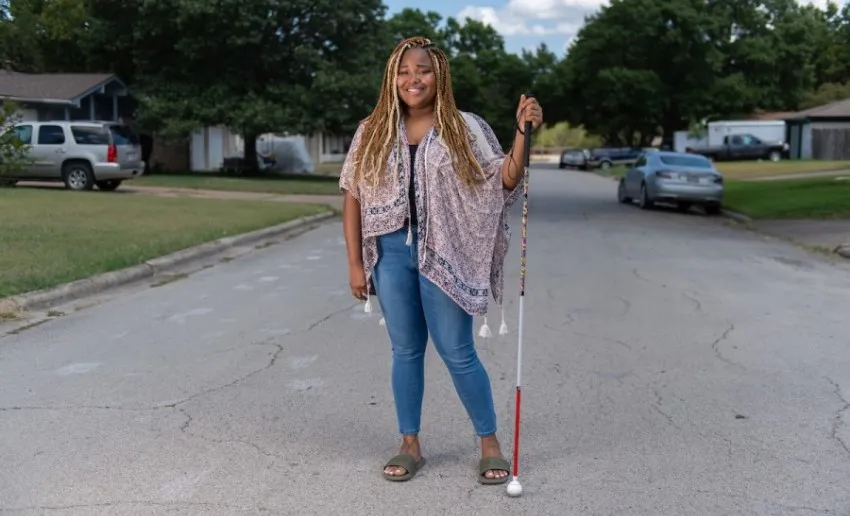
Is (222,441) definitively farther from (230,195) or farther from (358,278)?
(230,195)

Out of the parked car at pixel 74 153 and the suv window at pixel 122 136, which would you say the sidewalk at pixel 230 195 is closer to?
the parked car at pixel 74 153

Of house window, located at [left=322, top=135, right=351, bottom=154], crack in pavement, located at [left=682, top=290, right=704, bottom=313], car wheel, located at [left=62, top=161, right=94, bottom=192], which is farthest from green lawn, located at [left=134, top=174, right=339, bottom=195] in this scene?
house window, located at [left=322, top=135, right=351, bottom=154]

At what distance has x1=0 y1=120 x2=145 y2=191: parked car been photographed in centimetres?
2228

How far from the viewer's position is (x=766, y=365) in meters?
6.41

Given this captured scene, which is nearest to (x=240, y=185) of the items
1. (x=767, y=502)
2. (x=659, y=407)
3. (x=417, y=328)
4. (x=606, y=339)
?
(x=606, y=339)

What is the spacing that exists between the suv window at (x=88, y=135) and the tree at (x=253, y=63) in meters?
7.63

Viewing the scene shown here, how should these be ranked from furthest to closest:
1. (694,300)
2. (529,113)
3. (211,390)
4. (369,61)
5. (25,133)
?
(369,61) < (25,133) < (694,300) < (211,390) < (529,113)

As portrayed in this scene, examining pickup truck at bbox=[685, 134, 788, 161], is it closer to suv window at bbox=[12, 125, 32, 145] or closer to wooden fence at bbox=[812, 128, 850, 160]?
wooden fence at bbox=[812, 128, 850, 160]

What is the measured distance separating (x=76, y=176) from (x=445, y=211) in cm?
2062

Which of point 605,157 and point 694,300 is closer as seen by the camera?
point 694,300

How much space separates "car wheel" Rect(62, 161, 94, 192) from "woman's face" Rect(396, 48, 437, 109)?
20.2 metres

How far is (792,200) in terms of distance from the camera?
20328 millimetres

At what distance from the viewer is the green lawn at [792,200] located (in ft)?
59.9

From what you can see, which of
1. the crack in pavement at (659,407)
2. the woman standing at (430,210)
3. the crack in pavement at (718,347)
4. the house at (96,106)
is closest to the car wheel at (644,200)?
the crack in pavement at (718,347)
